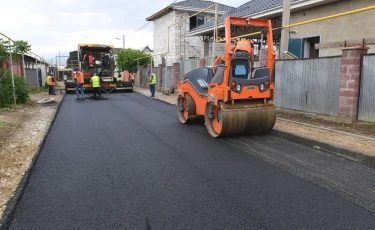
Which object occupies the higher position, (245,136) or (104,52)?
(104,52)

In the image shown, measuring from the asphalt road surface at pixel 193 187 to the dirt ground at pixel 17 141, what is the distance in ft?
0.79

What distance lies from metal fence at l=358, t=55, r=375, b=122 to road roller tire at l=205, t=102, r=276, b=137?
8.25ft

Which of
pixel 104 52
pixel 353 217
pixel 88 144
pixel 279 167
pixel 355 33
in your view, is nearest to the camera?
pixel 353 217

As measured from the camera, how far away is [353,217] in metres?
3.54

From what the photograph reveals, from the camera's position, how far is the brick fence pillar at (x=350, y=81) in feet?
26.7

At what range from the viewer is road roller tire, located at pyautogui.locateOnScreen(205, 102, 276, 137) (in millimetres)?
7141

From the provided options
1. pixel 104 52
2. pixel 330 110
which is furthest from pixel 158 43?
pixel 330 110

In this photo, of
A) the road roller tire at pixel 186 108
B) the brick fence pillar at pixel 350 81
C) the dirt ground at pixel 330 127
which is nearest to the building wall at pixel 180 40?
the road roller tire at pixel 186 108

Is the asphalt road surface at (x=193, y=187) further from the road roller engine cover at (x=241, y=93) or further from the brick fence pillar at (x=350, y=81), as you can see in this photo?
the brick fence pillar at (x=350, y=81)

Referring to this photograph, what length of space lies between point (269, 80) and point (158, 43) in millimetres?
30490

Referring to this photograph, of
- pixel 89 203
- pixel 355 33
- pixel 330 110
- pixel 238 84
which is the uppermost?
pixel 355 33

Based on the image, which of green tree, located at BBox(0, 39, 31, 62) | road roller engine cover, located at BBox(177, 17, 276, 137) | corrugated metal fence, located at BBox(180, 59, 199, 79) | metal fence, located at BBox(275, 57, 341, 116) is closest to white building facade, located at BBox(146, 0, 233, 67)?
corrugated metal fence, located at BBox(180, 59, 199, 79)

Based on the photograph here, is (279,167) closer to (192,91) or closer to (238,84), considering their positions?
(238,84)

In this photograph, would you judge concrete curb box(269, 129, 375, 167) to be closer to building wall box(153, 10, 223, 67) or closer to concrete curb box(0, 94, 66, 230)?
concrete curb box(0, 94, 66, 230)
